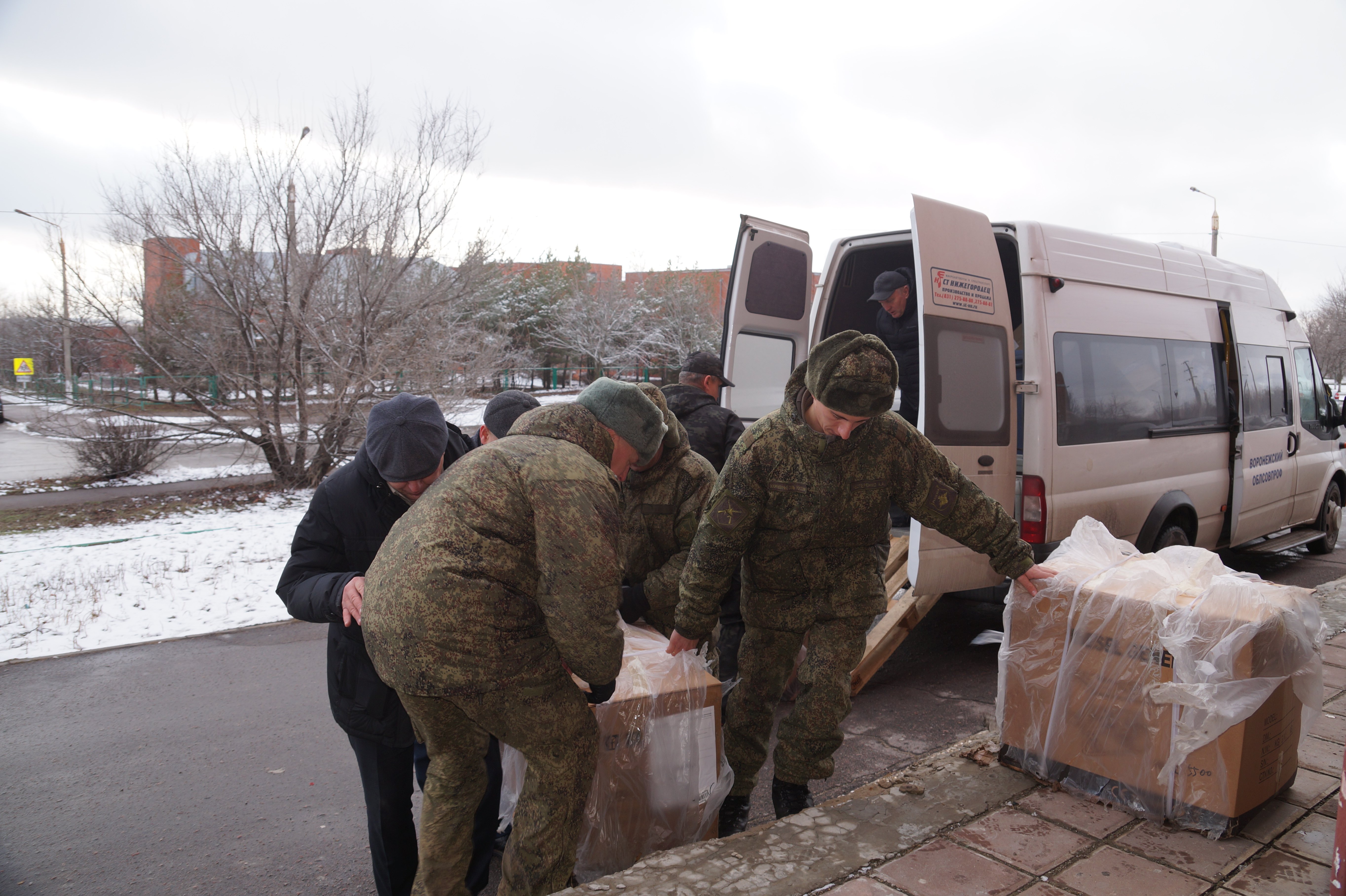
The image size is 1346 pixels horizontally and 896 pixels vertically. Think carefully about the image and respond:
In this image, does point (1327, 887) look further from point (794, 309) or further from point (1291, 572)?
point (1291, 572)

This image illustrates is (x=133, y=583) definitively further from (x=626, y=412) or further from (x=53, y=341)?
(x=53, y=341)

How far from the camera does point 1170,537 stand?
503cm

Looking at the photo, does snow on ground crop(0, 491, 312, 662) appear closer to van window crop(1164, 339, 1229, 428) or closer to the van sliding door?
van window crop(1164, 339, 1229, 428)

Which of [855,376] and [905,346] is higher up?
[905,346]

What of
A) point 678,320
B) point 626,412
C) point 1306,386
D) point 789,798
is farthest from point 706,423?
point 678,320

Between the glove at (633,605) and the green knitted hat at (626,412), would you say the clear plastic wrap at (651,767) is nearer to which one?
the glove at (633,605)

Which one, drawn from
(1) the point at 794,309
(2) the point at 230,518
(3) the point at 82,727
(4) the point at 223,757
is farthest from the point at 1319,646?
(2) the point at 230,518

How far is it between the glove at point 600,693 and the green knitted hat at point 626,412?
67 cm

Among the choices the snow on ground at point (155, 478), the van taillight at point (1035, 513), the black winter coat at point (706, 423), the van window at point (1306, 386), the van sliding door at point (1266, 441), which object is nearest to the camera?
the black winter coat at point (706, 423)

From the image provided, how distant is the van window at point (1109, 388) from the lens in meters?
→ 4.33

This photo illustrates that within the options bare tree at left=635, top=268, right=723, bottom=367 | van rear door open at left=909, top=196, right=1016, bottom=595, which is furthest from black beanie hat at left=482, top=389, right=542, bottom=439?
bare tree at left=635, top=268, right=723, bottom=367

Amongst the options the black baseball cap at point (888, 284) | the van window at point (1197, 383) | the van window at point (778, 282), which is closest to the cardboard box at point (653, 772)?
the van window at point (778, 282)

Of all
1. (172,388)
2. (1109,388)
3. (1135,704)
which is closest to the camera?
(1135,704)

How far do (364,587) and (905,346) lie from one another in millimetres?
3868
